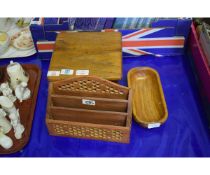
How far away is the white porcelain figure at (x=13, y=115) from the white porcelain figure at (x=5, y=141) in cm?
4

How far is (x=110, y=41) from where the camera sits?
963 mm

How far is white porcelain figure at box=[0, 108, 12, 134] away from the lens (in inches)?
31.9

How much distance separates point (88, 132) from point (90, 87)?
5.6 inches

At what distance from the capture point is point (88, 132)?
0.84m

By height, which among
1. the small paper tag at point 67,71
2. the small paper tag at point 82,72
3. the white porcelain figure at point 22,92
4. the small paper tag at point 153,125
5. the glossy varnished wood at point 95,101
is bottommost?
the white porcelain figure at point 22,92

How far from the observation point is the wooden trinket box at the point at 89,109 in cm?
81

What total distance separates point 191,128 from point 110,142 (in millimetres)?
279

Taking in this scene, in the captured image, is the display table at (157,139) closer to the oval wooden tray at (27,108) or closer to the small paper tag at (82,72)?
the oval wooden tray at (27,108)

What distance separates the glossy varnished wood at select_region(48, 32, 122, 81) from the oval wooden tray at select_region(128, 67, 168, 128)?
0.43 ft

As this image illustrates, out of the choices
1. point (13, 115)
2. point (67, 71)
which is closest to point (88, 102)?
point (67, 71)

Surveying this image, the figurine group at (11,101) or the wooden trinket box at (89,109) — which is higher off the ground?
the wooden trinket box at (89,109)

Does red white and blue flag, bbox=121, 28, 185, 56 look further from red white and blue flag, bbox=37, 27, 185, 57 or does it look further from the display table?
the display table

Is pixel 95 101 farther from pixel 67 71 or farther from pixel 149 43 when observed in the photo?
pixel 149 43

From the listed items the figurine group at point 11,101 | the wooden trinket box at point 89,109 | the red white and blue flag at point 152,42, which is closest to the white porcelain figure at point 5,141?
the figurine group at point 11,101
